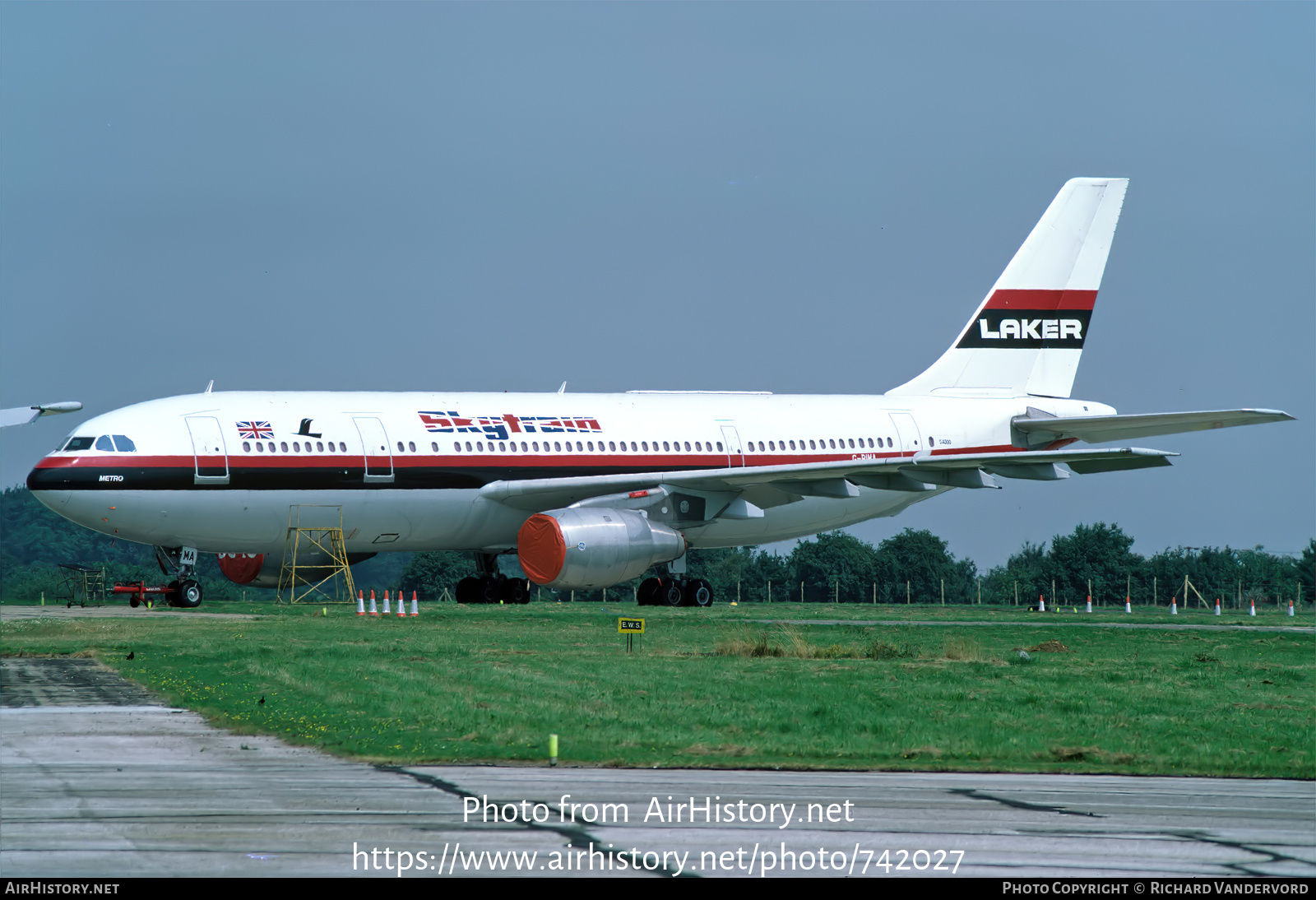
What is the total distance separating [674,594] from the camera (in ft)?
112

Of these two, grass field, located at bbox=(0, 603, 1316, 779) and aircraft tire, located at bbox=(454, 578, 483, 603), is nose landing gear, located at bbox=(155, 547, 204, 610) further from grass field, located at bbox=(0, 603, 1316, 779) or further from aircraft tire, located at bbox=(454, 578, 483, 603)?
aircraft tire, located at bbox=(454, 578, 483, 603)

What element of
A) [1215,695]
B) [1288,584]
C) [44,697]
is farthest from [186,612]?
[1288,584]

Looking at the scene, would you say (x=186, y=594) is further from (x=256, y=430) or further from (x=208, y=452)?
(x=256, y=430)

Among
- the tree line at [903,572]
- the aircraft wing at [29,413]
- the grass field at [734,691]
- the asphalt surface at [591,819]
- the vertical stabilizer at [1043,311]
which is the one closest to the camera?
the asphalt surface at [591,819]

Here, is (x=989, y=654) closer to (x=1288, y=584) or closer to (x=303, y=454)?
(x=303, y=454)

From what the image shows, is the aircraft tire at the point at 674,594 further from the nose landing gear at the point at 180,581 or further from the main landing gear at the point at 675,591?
the nose landing gear at the point at 180,581

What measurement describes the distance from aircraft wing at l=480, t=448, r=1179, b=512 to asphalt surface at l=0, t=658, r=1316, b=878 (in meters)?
19.8

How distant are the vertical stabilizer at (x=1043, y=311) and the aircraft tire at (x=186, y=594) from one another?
18.7 meters

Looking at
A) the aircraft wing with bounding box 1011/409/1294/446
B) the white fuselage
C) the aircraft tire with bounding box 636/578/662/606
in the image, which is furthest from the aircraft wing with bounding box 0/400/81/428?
the aircraft wing with bounding box 1011/409/1294/446

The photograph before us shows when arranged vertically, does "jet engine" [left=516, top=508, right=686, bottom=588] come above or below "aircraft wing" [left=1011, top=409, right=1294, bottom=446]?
below

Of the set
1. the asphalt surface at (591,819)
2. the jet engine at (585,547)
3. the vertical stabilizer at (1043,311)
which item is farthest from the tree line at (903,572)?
the asphalt surface at (591,819)

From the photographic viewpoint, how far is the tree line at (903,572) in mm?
68500

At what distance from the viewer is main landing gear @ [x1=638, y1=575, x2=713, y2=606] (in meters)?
33.9

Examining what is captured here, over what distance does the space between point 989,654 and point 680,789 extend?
13.4 metres
